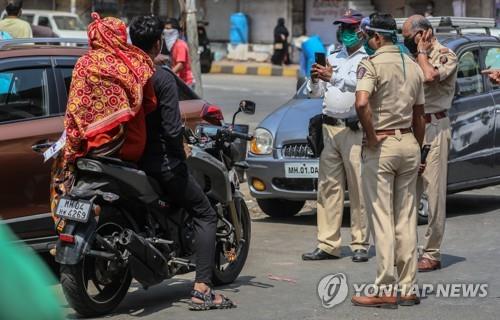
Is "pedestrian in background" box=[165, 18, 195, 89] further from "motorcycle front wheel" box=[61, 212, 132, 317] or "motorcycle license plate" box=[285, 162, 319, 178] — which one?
"motorcycle front wheel" box=[61, 212, 132, 317]

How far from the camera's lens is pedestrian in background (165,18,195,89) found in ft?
42.1

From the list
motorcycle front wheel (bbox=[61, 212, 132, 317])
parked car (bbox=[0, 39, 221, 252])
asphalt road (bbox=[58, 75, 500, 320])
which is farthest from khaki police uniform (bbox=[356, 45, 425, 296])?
parked car (bbox=[0, 39, 221, 252])

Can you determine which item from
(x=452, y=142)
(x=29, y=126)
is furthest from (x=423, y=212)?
(x=29, y=126)

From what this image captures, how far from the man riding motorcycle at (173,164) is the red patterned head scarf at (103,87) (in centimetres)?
21

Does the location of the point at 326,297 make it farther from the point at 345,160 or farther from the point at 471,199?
the point at 471,199

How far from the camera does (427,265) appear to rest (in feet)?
26.3

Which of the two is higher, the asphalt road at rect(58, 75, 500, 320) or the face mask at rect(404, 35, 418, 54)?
the face mask at rect(404, 35, 418, 54)

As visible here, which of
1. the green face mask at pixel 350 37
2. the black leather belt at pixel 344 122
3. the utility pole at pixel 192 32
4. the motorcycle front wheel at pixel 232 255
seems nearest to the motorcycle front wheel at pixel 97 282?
the motorcycle front wheel at pixel 232 255

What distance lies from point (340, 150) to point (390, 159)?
1.66m

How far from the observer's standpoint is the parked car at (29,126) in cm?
727

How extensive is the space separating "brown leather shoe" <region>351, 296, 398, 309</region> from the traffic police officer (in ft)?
4.99

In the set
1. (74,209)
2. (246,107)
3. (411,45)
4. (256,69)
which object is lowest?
(256,69)

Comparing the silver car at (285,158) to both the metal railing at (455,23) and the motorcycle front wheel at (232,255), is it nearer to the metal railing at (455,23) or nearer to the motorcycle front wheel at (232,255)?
the metal railing at (455,23)

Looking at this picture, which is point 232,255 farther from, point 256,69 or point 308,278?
point 256,69
